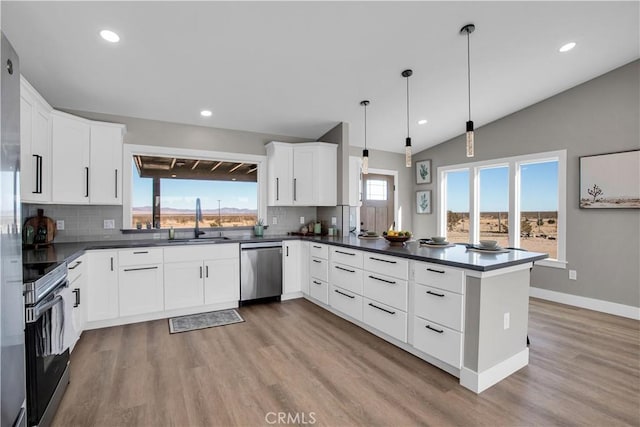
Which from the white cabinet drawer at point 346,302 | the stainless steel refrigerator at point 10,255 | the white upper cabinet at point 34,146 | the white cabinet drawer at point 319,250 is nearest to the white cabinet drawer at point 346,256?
the white cabinet drawer at point 319,250

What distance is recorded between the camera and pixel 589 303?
406 cm

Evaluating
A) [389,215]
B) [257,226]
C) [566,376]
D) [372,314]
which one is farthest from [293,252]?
[566,376]

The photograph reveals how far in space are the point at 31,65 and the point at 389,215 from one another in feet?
18.0

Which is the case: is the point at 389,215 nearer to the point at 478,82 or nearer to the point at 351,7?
the point at 478,82

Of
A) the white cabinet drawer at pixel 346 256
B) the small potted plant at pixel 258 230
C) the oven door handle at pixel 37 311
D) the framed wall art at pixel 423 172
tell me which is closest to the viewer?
the oven door handle at pixel 37 311

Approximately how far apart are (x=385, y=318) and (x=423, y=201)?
12.9 feet

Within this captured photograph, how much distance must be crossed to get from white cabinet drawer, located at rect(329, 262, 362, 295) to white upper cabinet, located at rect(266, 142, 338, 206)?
1.31 metres

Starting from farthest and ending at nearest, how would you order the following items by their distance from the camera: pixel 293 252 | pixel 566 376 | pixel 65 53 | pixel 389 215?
pixel 389 215 → pixel 293 252 → pixel 65 53 → pixel 566 376

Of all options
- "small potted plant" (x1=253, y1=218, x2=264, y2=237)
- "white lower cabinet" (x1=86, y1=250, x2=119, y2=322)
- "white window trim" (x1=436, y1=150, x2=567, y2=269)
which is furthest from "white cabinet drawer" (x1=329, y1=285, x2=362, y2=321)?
"white window trim" (x1=436, y1=150, x2=567, y2=269)

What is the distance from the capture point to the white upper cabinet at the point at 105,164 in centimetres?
346

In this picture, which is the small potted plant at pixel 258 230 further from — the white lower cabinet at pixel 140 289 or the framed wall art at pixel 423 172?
the framed wall art at pixel 423 172

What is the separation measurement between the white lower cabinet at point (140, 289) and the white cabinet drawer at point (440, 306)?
2826 mm

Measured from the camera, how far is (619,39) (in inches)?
130

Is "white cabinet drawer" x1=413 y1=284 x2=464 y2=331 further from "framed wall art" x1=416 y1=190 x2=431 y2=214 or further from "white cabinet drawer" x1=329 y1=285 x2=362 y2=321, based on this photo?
"framed wall art" x1=416 y1=190 x2=431 y2=214
